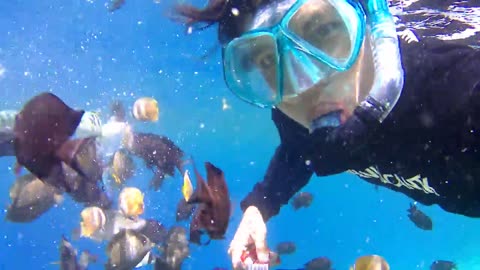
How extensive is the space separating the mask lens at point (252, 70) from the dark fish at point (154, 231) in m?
4.35

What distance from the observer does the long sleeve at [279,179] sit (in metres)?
4.47

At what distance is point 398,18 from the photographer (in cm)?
798

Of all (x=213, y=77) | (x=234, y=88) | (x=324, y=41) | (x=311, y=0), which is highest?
(x=311, y=0)

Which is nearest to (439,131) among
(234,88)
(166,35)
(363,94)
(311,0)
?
(363,94)

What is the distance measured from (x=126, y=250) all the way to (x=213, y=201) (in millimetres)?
4237

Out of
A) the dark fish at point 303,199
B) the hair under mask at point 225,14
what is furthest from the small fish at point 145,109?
the hair under mask at point 225,14

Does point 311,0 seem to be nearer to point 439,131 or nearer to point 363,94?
point 363,94

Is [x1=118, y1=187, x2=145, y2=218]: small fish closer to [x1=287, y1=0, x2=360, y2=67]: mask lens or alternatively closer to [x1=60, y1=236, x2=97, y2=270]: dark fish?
[x1=60, y1=236, x2=97, y2=270]: dark fish

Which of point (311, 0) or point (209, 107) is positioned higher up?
point (311, 0)

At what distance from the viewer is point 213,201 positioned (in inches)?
116

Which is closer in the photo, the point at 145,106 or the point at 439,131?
the point at 439,131

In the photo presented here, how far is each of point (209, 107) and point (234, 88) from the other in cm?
3770

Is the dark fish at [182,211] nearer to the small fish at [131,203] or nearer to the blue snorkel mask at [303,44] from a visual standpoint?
the small fish at [131,203]

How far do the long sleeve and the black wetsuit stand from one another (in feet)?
1.62
